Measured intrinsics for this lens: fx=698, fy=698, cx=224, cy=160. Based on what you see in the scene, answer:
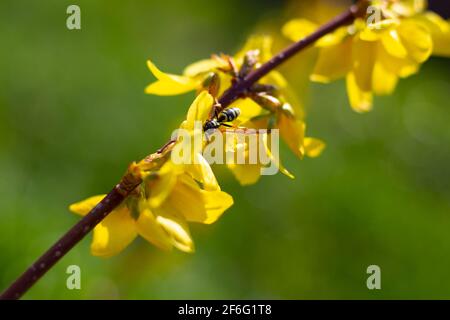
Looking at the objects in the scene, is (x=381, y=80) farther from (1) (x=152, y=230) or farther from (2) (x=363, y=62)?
(1) (x=152, y=230)

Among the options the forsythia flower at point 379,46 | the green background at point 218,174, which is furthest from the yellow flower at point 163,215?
the green background at point 218,174

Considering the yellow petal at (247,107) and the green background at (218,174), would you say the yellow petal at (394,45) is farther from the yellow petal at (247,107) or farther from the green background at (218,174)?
the green background at (218,174)

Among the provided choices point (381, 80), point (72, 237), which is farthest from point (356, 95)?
point (72, 237)

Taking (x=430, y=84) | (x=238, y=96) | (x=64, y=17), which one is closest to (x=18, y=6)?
(x=64, y=17)

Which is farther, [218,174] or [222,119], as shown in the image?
[218,174]

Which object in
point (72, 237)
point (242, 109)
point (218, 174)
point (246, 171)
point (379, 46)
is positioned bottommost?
point (72, 237)
